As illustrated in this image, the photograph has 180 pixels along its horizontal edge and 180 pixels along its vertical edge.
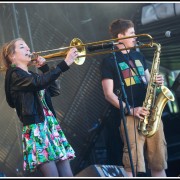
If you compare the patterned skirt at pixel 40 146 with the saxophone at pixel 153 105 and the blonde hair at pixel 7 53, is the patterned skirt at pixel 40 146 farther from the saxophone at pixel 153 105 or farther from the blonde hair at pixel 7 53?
the saxophone at pixel 153 105

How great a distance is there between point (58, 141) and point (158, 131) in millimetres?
1473

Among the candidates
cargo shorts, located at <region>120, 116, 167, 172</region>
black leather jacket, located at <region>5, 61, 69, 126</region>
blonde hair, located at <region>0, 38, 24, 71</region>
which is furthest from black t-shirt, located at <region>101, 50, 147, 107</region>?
blonde hair, located at <region>0, 38, 24, 71</region>

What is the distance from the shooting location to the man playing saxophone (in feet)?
19.2

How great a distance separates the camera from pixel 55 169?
4840 millimetres

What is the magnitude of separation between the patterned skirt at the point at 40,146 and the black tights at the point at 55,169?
0.05m

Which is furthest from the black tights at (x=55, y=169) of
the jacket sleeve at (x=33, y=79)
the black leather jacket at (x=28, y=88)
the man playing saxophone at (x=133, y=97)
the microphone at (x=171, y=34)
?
the microphone at (x=171, y=34)

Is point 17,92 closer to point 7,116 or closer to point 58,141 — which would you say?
point 58,141

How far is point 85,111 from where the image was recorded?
23.0 feet

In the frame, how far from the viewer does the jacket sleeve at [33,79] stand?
191 inches

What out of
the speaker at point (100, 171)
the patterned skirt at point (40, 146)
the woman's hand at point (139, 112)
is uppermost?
the woman's hand at point (139, 112)

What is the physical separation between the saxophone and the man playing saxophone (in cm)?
6

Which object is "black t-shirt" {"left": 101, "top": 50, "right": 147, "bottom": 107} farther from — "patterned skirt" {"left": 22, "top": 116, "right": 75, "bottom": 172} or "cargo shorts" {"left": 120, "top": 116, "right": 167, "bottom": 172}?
A: "patterned skirt" {"left": 22, "top": 116, "right": 75, "bottom": 172}

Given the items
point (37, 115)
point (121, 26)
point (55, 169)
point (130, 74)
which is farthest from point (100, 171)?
point (121, 26)

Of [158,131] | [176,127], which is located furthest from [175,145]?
[158,131]
